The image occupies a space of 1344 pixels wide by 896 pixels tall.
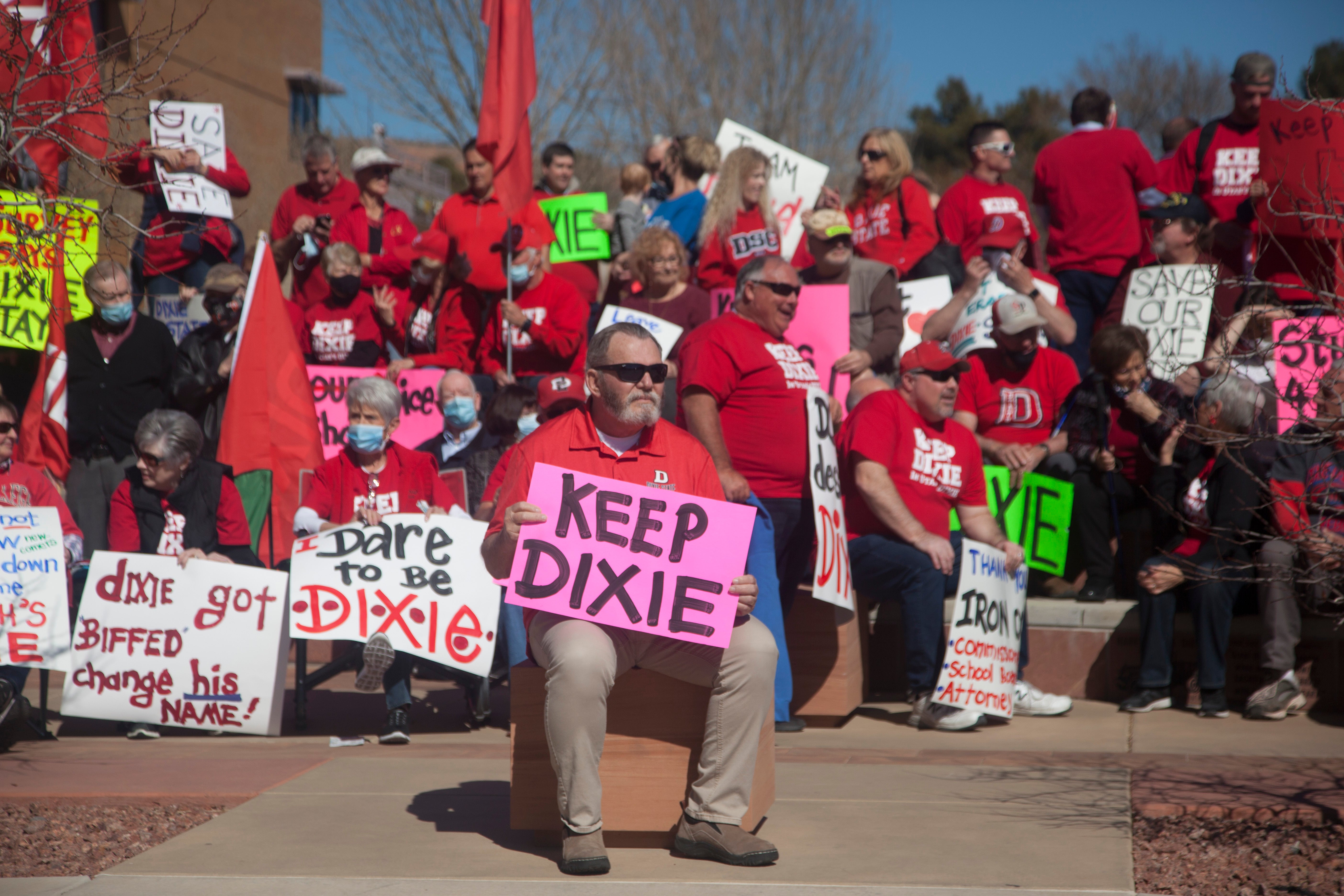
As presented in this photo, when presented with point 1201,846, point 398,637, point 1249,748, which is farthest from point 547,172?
point 1201,846

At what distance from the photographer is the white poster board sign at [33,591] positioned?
7043mm

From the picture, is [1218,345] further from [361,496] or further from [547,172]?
[547,172]

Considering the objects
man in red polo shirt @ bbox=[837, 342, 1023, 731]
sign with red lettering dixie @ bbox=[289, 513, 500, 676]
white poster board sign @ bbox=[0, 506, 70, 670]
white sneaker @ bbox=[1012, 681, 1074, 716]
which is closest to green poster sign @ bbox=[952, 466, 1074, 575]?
man in red polo shirt @ bbox=[837, 342, 1023, 731]

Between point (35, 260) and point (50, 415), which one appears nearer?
point (35, 260)

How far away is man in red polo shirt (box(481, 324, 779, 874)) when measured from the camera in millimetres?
4574

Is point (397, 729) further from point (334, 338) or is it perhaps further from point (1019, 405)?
point (1019, 405)

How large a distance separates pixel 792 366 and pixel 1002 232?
3.43 meters

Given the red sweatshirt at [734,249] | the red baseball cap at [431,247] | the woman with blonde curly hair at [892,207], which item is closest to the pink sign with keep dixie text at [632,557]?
the red sweatshirt at [734,249]

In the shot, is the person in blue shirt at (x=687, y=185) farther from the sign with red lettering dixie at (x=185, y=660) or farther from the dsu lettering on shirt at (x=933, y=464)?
the sign with red lettering dixie at (x=185, y=660)

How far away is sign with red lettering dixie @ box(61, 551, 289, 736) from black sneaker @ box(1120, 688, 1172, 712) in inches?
182

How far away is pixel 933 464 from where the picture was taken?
24.5ft

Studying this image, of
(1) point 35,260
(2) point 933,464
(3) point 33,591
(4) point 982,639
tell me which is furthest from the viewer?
(2) point 933,464

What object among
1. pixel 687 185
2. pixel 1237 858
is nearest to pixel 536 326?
pixel 687 185

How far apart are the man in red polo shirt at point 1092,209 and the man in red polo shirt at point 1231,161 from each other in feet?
0.89
